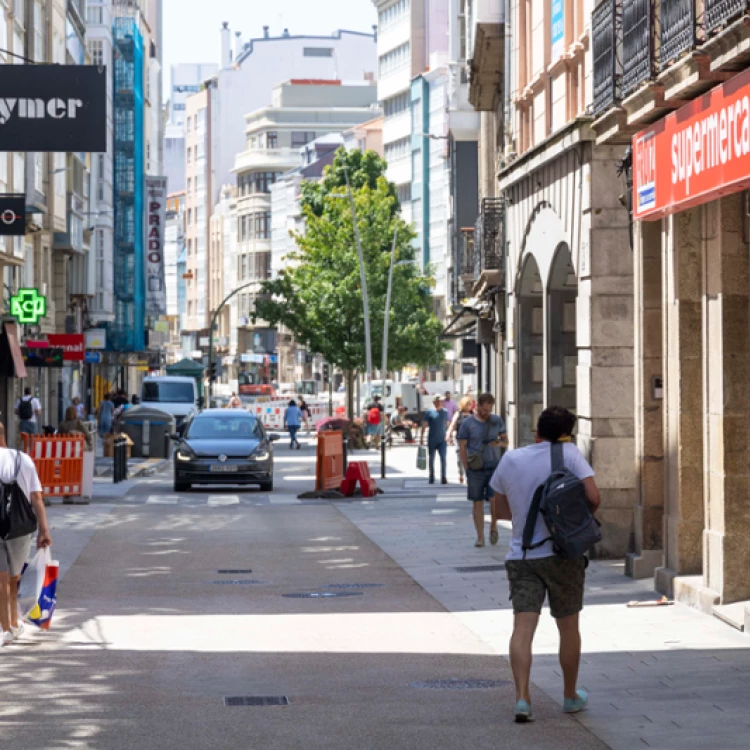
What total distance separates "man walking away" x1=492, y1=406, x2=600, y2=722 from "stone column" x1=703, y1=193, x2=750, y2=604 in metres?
4.19

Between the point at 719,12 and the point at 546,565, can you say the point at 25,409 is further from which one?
the point at 546,565

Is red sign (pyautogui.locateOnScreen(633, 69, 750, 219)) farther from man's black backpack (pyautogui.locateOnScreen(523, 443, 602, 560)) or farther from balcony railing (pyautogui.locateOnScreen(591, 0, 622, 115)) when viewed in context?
man's black backpack (pyautogui.locateOnScreen(523, 443, 602, 560))

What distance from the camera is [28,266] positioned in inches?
2061

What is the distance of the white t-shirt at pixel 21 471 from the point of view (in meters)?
12.4

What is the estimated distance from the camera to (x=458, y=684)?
34.7 ft

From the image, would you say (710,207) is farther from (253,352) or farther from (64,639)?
(253,352)

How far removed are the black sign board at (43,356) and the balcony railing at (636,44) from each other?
104ft

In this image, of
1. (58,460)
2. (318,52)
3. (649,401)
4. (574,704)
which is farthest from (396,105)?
(574,704)

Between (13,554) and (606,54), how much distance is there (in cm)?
740

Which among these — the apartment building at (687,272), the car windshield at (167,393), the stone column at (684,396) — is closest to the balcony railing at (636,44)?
the apartment building at (687,272)

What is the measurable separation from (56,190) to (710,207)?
1532 inches

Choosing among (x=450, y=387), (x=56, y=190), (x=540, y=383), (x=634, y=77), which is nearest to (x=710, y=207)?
(x=634, y=77)

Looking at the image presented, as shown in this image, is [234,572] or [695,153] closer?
Answer: [695,153]

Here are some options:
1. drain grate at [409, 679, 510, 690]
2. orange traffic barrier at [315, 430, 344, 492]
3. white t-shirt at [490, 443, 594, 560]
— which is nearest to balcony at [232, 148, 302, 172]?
orange traffic barrier at [315, 430, 344, 492]
